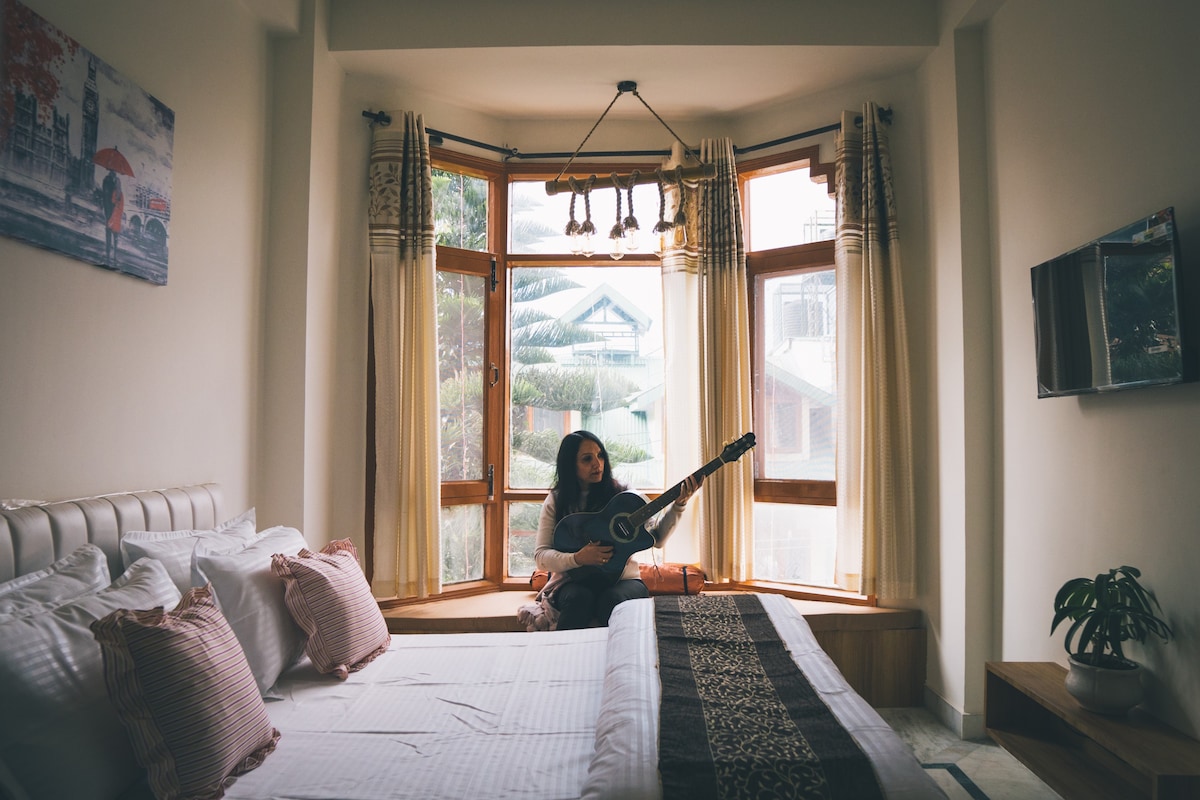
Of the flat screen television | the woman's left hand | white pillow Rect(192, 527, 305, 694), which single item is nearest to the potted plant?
the flat screen television

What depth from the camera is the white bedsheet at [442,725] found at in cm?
149

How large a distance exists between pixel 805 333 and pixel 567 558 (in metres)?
1.57

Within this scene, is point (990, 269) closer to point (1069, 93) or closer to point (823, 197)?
point (1069, 93)

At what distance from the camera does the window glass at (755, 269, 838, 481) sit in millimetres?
3607

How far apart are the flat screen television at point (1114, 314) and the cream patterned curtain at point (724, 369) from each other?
1.35 metres

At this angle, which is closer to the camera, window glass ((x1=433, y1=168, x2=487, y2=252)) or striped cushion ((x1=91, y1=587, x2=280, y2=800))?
striped cushion ((x1=91, y1=587, x2=280, y2=800))

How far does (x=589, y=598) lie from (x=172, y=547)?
1.57m

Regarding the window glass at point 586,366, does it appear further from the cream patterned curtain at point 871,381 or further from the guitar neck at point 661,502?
the cream patterned curtain at point 871,381

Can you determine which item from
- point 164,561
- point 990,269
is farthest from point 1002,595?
point 164,561

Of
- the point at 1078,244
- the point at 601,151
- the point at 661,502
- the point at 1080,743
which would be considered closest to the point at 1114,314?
the point at 1078,244

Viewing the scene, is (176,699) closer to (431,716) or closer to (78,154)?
(431,716)

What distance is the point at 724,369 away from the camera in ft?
11.8

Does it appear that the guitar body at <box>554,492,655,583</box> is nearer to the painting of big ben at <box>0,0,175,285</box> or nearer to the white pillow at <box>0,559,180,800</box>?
the painting of big ben at <box>0,0,175,285</box>

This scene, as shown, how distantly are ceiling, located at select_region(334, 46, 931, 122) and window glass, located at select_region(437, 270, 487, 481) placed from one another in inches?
34.1
